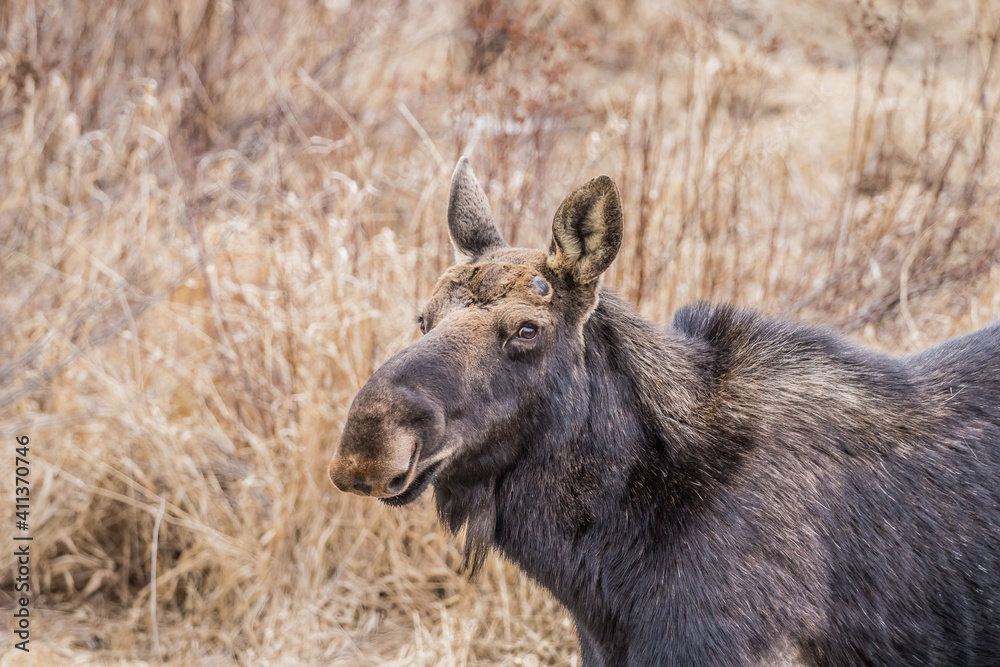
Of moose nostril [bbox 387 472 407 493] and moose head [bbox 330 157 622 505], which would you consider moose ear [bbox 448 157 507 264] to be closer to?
moose head [bbox 330 157 622 505]

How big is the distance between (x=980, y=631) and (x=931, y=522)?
1.19ft

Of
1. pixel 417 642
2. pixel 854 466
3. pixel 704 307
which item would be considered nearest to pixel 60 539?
pixel 417 642

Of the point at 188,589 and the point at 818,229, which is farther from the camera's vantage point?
the point at 818,229

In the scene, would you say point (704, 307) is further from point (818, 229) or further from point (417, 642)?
point (818, 229)

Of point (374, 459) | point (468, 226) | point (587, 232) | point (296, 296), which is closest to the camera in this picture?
point (374, 459)

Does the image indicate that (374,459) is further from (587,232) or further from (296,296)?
(296,296)

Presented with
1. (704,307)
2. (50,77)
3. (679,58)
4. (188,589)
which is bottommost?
(188,589)

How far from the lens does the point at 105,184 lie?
24.7 ft

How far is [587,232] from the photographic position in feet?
10.2

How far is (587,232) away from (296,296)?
269 cm

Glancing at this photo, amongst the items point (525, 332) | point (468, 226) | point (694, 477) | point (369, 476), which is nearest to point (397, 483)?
point (369, 476)

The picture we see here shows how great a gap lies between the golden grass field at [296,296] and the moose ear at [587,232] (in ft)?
6.71

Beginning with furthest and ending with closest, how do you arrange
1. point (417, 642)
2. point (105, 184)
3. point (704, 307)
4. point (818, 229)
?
point (105, 184) < point (818, 229) < point (417, 642) < point (704, 307)

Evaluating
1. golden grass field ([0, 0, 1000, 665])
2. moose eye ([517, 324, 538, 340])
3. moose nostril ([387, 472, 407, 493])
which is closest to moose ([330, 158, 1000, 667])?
moose eye ([517, 324, 538, 340])
